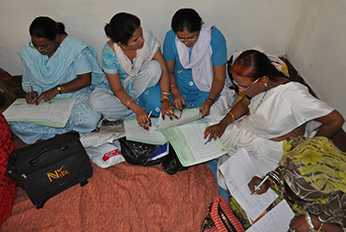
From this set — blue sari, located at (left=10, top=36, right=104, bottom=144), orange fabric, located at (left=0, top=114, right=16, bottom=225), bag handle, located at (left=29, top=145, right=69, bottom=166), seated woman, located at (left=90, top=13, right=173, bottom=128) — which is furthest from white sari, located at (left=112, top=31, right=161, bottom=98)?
orange fabric, located at (left=0, top=114, right=16, bottom=225)

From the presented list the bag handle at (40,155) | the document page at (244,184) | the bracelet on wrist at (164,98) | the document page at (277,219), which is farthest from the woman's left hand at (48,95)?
the document page at (277,219)

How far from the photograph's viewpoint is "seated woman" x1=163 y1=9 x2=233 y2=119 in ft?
6.59

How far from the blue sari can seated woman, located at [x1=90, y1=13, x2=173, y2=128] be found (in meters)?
0.10

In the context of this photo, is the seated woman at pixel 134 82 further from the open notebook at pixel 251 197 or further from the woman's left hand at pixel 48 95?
the open notebook at pixel 251 197

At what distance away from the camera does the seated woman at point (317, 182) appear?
1.06 meters

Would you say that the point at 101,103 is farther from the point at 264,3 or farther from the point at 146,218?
the point at 264,3

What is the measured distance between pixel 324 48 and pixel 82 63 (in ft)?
4.82

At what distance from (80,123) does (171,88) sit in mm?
597

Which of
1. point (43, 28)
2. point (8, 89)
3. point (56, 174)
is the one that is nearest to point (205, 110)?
point (56, 174)

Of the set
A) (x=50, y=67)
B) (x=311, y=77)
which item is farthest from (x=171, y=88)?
(x=311, y=77)

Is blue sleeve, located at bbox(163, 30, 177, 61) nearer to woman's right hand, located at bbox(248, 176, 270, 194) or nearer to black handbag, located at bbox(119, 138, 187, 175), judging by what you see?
black handbag, located at bbox(119, 138, 187, 175)

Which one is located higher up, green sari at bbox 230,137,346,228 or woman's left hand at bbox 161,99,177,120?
green sari at bbox 230,137,346,228

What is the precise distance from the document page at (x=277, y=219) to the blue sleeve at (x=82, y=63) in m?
1.32

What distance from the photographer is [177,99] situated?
6.79 feet
